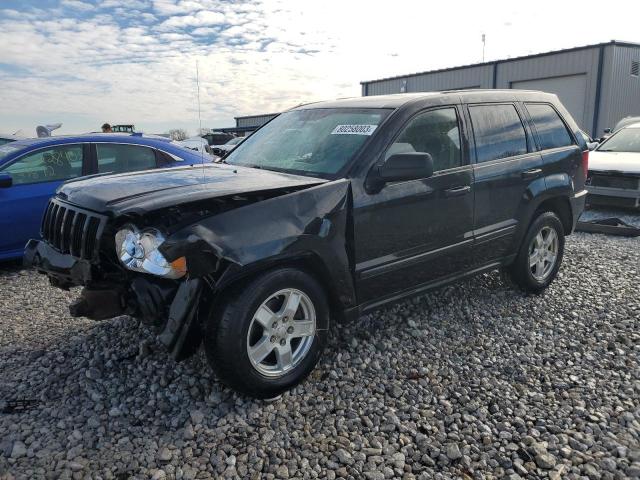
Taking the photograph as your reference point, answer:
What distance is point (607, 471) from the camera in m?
2.57

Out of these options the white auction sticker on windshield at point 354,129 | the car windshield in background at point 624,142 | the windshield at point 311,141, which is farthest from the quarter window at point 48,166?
the car windshield in background at point 624,142

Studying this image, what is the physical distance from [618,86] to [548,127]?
2225 cm

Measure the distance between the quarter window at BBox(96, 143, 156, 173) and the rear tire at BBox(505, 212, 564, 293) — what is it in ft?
15.0

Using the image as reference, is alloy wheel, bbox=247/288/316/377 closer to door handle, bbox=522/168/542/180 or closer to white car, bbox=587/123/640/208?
door handle, bbox=522/168/542/180

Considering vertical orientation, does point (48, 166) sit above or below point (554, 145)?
below

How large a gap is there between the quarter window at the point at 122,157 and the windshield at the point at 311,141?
251 cm

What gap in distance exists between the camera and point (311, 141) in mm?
4016

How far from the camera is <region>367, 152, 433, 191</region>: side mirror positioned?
344 cm

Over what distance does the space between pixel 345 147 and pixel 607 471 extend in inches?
96.5

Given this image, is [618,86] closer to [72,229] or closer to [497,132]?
[497,132]

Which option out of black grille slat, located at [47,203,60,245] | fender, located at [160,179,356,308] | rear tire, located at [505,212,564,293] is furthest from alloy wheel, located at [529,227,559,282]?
black grille slat, located at [47,203,60,245]

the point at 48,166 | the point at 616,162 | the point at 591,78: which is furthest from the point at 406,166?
the point at 591,78

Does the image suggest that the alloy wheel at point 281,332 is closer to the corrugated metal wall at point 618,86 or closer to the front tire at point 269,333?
the front tire at point 269,333

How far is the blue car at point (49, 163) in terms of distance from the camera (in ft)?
18.7
